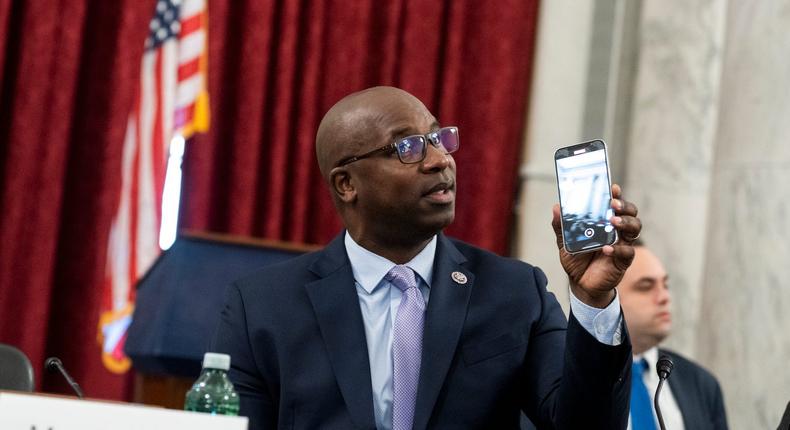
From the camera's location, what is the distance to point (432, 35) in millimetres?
5914

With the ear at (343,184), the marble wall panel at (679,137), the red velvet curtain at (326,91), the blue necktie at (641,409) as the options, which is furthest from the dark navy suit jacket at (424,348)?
the marble wall panel at (679,137)

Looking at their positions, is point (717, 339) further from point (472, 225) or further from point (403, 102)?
point (403, 102)

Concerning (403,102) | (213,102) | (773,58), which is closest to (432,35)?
(213,102)

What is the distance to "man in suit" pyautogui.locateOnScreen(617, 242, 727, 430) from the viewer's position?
4395 millimetres

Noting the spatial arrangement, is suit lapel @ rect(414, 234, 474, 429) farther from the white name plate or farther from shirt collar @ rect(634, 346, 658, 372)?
shirt collar @ rect(634, 346, 658, 372)

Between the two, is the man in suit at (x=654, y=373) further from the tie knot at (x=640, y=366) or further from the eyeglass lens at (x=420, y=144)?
the eyeglass lens at (x=420, y=144)

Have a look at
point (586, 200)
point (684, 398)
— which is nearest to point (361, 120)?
point (586, 200)

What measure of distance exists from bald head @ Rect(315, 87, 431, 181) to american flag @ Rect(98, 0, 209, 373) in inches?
94.6

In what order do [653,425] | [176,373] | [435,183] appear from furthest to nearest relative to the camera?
1. [653,425]
2. [176,373]
3. [435,183]

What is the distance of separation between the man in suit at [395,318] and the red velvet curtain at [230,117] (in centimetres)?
254

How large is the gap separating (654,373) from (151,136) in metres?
2.40

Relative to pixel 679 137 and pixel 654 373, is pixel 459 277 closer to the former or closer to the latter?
pixel 654 373

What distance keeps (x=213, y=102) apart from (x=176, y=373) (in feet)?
6.08

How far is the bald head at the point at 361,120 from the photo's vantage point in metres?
2.96
